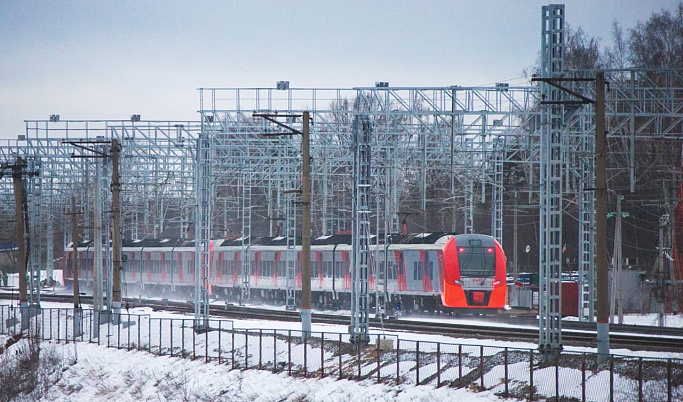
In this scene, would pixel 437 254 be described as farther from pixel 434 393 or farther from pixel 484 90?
pixel 434 393

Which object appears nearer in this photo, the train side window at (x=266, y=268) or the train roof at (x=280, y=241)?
the train roof at (x=280, y=241)

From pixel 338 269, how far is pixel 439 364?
2239cm

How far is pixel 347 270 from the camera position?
40969mm

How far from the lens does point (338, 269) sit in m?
41.6

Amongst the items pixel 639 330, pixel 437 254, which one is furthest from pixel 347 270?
pixel 639 330

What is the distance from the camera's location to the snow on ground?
19312 millimetres

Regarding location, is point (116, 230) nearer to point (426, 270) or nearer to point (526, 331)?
point (426, 270)

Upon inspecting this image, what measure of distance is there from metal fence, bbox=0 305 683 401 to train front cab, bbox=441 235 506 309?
8.97 meters

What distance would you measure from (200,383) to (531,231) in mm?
36754

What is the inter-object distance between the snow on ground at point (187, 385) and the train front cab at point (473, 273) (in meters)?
12.4

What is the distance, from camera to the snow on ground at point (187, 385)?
19.3 metres

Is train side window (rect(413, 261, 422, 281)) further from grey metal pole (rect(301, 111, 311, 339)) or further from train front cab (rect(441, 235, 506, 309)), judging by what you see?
grey metal pole (rect(301, 111, 311, 339))

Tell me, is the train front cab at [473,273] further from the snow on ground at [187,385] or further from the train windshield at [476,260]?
the snow on ground at [187,385]

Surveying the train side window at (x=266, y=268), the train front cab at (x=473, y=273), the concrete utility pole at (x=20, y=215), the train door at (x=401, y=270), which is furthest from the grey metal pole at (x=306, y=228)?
the train side window at (x=266, y=268)
